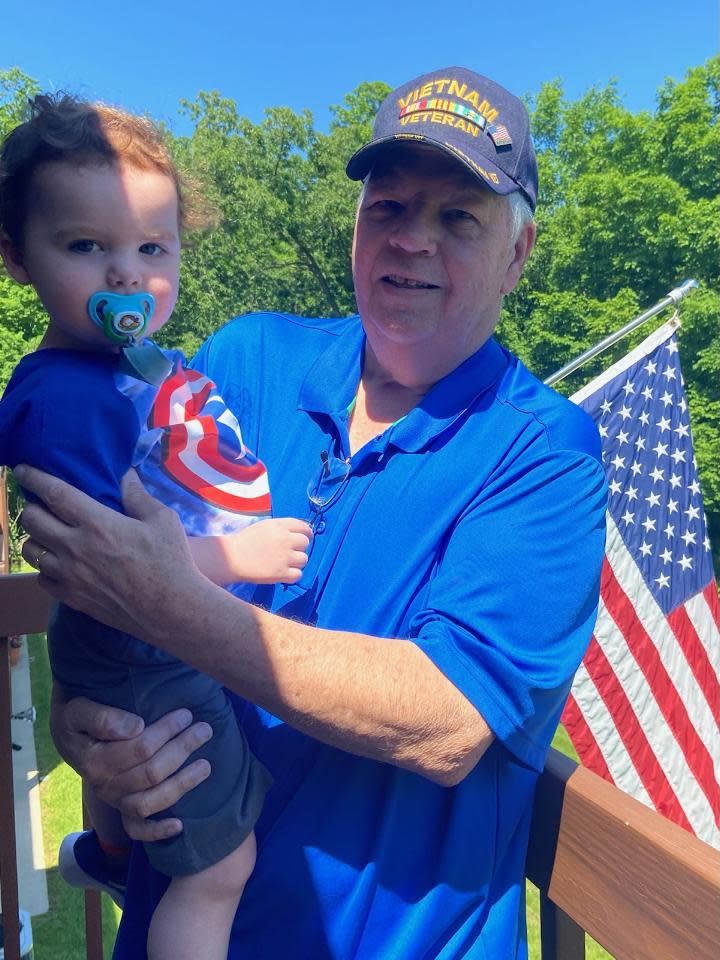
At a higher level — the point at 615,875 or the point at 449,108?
the point at 449,108

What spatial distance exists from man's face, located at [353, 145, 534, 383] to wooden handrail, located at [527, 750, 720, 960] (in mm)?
807

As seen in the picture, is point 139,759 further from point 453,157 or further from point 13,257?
point 453,157

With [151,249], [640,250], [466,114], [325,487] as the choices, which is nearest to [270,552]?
[325,487]

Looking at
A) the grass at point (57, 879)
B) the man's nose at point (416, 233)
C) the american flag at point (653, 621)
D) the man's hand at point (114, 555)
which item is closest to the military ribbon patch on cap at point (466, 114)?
the man's nose at point (416, 233)

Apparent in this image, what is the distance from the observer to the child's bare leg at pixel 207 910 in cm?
139

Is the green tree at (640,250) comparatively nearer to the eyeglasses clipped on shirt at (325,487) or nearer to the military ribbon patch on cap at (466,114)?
the military ribbon patch on cap at (466,114)

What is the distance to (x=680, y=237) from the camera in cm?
1980

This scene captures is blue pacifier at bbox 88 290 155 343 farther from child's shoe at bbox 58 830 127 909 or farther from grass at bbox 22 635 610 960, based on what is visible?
grass at bbox 22 635 610 960

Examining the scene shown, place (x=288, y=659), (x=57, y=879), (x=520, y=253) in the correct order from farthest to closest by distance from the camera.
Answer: (x=57, y=879) < (x=520, y=253) < (x=288, y=659)

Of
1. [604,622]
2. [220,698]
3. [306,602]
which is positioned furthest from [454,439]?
[604,622]

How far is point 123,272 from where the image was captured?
4.67 feet

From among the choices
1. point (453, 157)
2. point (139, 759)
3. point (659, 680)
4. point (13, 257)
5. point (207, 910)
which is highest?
point (453, 157)

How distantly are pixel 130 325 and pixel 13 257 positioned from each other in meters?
0.27

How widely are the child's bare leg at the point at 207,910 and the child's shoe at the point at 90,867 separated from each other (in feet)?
1.29
